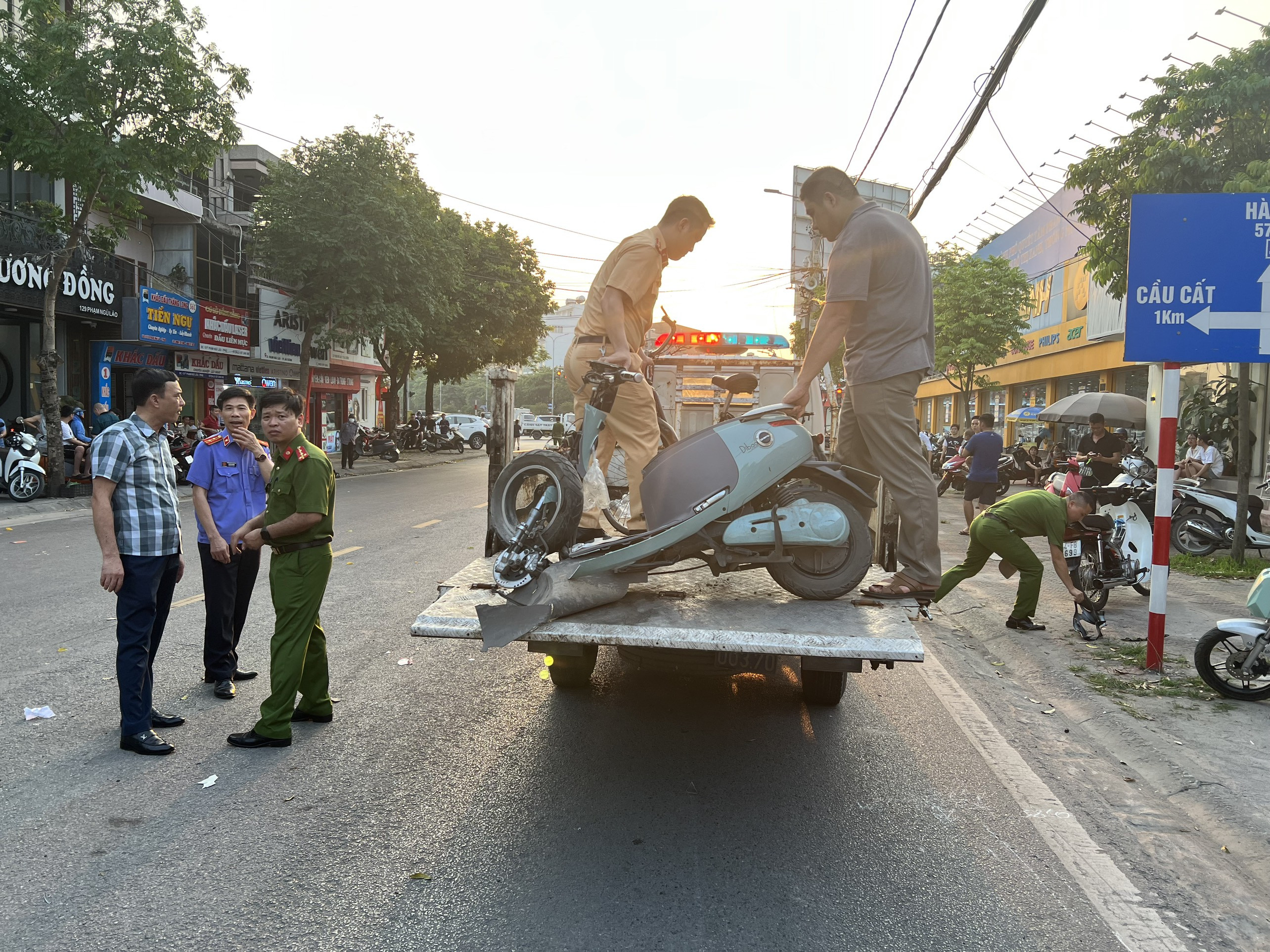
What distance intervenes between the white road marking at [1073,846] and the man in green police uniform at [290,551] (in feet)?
11.4

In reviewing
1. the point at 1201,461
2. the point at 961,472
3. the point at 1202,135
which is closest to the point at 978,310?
the point at 961,472

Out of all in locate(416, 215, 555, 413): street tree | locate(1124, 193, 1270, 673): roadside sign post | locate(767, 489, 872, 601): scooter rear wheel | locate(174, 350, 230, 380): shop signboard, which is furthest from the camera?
locate(416, 215, 555, 413): street tree

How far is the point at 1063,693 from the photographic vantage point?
19.6 feet

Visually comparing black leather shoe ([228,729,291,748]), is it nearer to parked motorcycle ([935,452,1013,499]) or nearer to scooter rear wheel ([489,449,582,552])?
scooter rear wheel ([489,449,582,552])

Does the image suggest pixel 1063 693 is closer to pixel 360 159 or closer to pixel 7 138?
pixel 7 138

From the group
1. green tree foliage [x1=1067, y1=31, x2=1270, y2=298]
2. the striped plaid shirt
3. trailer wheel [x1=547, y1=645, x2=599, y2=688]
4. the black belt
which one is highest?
green tree foliage [x1=1067, y1=31, x2=1270, y2=298]

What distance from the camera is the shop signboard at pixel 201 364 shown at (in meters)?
27.6

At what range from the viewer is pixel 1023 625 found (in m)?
7.68

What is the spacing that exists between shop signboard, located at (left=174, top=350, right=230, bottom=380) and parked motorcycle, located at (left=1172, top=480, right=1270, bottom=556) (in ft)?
83.0

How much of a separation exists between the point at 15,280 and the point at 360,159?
9677 mm

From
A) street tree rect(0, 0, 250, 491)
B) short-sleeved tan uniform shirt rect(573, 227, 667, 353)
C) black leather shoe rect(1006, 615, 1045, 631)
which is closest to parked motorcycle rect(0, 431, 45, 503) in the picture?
→ street tree rect(0, 0, 250, 491)

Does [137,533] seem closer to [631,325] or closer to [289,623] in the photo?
[289,623]

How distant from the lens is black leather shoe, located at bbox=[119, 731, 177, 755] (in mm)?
4484

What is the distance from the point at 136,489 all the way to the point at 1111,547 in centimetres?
751
